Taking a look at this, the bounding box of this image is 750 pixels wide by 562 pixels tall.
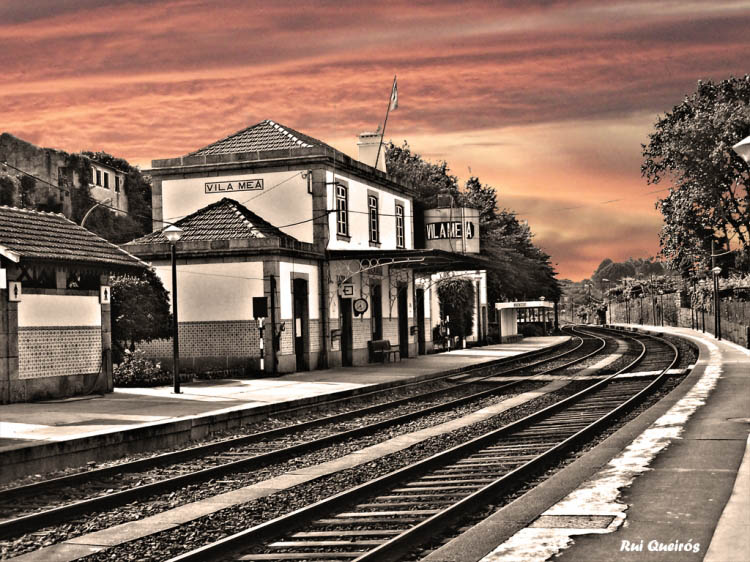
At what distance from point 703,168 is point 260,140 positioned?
92.8 feet

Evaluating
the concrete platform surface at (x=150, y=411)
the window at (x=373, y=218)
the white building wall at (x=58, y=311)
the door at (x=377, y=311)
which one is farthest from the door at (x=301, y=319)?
the white building wall at (x=58, y=311)

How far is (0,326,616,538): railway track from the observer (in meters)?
9.90

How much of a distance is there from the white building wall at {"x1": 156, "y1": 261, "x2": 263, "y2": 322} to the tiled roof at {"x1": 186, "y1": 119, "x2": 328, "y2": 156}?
547 cm

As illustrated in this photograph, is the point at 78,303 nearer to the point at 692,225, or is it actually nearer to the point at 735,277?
the point at 692,225

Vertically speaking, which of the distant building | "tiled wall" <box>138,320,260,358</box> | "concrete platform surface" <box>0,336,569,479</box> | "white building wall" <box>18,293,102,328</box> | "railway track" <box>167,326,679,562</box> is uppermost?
the distant building

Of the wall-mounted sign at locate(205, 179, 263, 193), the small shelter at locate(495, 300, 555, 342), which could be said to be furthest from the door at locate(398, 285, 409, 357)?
the small shelter at locate(495, 300, 555, 342)

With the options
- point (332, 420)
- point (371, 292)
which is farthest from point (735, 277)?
point (332, 420)

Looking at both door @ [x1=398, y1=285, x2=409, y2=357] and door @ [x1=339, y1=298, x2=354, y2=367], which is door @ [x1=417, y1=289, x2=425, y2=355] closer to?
door @ [x1=398, y1=285, x2=409, y2=357]

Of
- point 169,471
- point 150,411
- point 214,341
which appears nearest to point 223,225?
point 214,341

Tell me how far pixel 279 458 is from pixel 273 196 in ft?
63.0

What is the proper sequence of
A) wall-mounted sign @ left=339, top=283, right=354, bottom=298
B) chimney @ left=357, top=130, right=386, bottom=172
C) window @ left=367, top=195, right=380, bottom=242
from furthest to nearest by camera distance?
chimney @ left=357, top=130, right=386, bottom=172
window @ left=367, top=195, right=380, bottom=242
wall-mounted sign @ left=339, top=283, right=354, bottom=298

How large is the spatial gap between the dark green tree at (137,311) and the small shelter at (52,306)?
5.07 metres

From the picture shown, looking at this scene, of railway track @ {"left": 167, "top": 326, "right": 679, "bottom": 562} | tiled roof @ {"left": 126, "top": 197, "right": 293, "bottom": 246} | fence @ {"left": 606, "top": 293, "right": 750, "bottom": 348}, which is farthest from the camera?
fence @ {"left": 606, "top": 293, "right": 750, "bottom": 348}

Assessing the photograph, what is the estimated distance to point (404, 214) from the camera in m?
40.7
